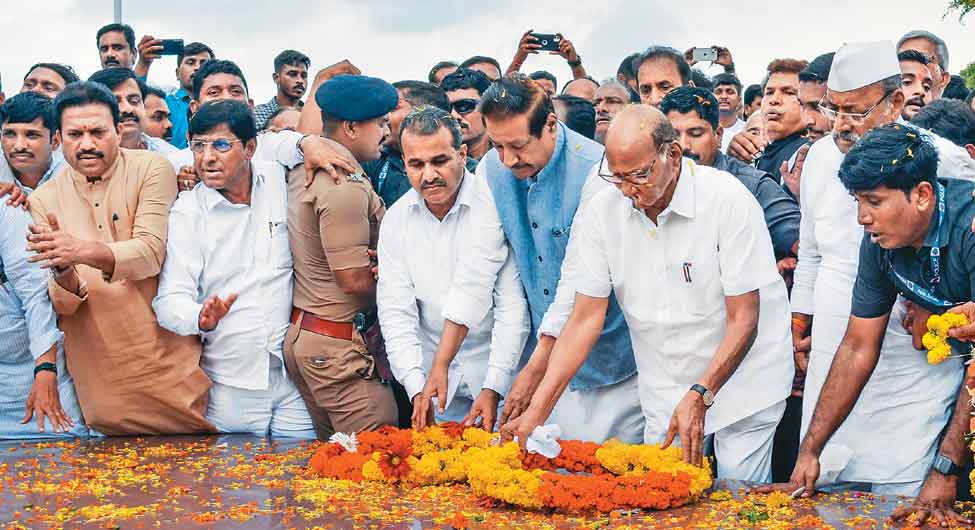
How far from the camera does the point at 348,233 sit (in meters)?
5.40

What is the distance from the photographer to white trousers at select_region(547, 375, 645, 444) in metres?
5.12

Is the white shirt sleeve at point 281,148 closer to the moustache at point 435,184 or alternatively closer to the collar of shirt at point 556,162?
the moustache at point 435,184

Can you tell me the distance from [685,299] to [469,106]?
2.59m

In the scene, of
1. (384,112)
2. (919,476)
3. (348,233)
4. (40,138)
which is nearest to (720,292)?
(919,476)

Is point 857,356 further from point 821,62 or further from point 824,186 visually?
point 821,62

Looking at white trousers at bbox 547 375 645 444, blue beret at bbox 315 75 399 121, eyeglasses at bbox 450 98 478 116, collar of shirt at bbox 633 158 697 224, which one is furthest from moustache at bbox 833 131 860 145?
eyeglasses at bbox 450 98 478 116

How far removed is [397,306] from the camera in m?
5.27

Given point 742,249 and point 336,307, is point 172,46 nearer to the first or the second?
point 336,307

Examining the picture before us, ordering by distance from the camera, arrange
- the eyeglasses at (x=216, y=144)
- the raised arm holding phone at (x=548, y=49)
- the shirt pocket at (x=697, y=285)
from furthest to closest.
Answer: the raised arm holding phone at (x=548, y=49), the eyeglasses at (x=216, y=144), the shirt pocket at (x=697, y=285)

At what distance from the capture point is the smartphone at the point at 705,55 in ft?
29.0

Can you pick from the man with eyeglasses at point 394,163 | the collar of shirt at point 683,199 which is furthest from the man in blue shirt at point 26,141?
the collar of shirt at point 683,199

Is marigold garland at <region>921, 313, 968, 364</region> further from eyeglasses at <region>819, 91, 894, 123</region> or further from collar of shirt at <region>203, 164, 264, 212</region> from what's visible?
collar of shirt at <region>203, 164, 264, 212</region>

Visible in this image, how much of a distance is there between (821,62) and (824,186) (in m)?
1.17

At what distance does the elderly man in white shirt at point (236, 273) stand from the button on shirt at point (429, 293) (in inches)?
25.6
